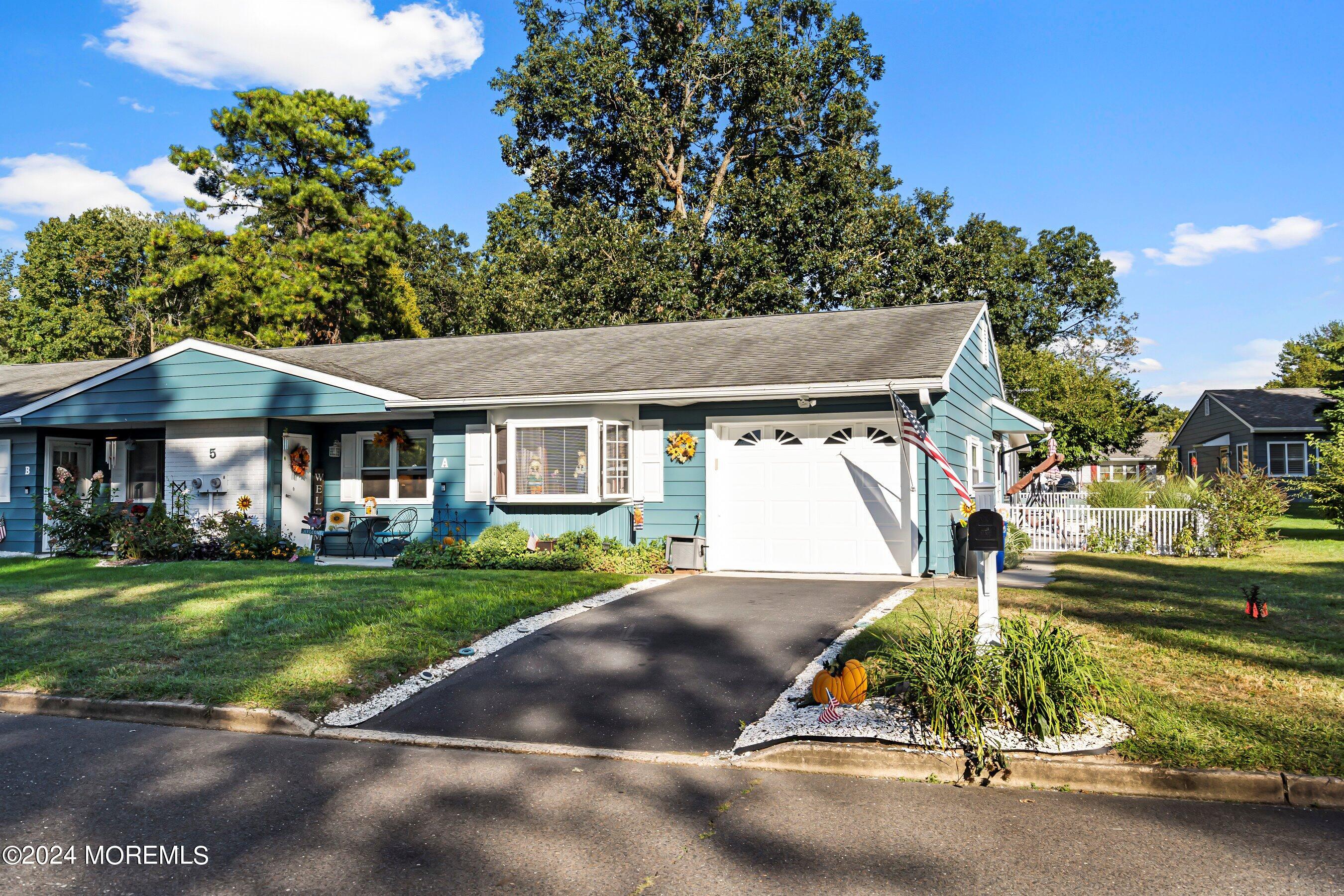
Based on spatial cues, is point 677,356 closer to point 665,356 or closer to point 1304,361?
point 665,356

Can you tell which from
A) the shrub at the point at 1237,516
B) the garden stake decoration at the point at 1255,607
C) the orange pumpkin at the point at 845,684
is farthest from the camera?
the shrub at the point at 1237,516

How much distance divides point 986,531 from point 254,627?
6821 millimetres

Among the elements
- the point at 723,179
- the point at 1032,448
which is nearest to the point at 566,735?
the point at 1032,448

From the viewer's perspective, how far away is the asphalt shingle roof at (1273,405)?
3297 cm

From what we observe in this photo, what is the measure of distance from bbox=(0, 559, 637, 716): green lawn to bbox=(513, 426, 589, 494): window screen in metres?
1.69

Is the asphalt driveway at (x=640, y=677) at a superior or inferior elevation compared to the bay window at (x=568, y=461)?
inferior

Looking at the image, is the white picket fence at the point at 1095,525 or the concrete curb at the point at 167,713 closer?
the concrete curb at the point at 167,713

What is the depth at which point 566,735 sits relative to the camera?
19.2ft

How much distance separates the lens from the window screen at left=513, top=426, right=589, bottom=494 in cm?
1326

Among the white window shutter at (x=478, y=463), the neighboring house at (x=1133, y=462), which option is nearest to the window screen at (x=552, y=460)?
the white window shutter at (x=478, y=463)

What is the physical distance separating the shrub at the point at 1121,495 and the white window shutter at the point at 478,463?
12157 millimetres

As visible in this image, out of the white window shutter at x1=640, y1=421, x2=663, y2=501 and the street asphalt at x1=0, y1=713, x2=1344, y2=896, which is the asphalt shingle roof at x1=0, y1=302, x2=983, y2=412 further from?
the street asphalt at x1=0, y1=713, x2=1344, y2=896

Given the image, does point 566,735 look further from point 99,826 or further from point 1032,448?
point 1032,448
